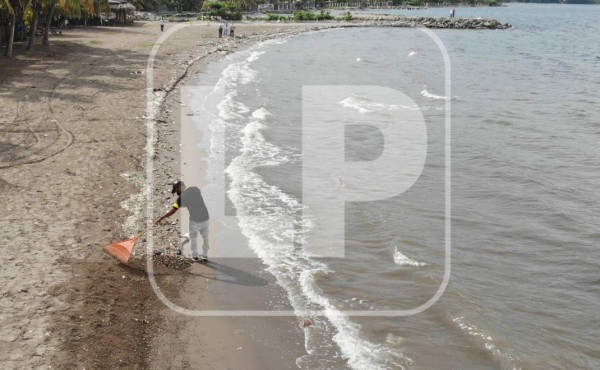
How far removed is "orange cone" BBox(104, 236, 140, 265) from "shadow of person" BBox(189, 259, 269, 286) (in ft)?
3.71

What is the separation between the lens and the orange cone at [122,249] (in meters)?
10.2

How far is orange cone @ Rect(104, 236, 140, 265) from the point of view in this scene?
1018cm

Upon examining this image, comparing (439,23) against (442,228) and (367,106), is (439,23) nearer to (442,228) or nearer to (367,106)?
(367,106)

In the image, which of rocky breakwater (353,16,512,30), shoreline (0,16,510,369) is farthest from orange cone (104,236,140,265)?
rocky breakwater (353,16,512,30)

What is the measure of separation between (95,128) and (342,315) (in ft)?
41.0

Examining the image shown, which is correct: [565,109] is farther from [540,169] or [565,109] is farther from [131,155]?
[131,155]

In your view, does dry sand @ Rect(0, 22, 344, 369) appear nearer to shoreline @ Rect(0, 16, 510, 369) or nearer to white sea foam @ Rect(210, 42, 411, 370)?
shoreline @ Rect(0, 16, 510, 369)

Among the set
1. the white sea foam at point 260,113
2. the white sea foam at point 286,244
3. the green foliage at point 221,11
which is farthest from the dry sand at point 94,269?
the green foliage at point 221,11

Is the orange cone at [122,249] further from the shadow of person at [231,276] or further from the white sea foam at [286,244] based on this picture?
the white sea foam at [286,244]

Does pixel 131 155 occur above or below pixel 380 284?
above

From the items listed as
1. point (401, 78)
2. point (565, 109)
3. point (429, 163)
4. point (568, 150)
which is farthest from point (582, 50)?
point (429, 163)

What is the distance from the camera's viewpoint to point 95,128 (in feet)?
61.3

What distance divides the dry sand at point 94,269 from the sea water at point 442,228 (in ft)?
3.35

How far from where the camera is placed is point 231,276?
10438mm
